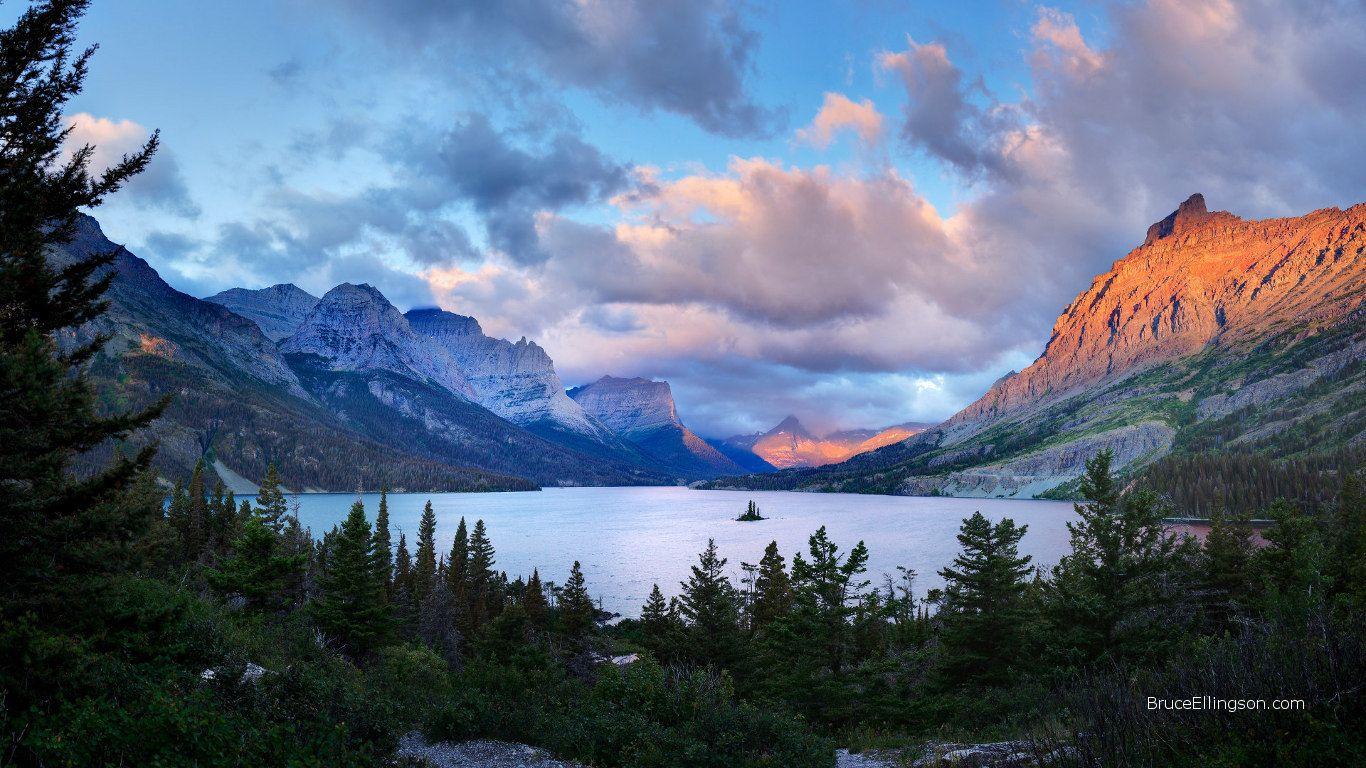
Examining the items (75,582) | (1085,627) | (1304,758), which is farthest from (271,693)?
(1085,627)

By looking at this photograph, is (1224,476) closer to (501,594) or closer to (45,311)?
(501,594)

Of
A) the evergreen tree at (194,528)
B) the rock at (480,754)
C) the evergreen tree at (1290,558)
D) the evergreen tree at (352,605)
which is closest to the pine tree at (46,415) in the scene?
the rock at (480,754)

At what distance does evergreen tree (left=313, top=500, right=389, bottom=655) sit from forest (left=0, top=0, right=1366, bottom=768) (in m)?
0.16

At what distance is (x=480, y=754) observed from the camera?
19234mm

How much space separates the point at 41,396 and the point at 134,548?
4.10 m

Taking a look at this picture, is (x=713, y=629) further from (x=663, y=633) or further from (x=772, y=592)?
(x=772, y=592)

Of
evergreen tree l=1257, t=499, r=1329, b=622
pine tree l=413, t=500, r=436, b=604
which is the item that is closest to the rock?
evergreen tree l=1257, t=499, r=1329, b=622

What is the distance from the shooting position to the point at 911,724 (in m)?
28.7

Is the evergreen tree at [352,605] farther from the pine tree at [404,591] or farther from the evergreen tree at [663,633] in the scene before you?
the pine tree at [404,591]

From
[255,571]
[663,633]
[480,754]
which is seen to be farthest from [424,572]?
[480,754]

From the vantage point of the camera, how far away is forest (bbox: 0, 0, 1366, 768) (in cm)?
905

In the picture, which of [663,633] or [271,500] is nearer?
[663,633]

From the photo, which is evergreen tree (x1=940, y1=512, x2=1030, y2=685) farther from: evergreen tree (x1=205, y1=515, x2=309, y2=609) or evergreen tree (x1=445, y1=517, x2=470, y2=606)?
evergreen tree (x1=445, y1=517, x2=470, y2=606)

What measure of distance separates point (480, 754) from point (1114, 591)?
90.4 feet
